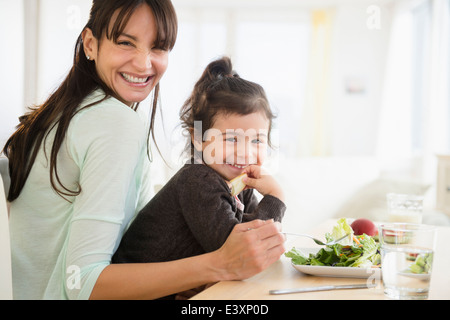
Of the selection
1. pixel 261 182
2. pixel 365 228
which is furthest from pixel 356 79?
pixel 261 182

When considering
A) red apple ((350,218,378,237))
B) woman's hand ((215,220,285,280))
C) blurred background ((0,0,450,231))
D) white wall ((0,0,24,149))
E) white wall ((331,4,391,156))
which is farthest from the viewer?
white wall ((331,4,391,156))

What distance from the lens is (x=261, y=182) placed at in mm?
1240

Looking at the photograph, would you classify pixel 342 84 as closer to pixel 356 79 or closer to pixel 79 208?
pixel 356 79

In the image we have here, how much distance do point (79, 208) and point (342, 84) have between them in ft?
24.0

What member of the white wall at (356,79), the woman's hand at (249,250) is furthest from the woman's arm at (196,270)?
the white wall at (356,79)

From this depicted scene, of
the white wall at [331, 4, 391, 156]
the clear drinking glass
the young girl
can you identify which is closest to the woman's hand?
the young girl

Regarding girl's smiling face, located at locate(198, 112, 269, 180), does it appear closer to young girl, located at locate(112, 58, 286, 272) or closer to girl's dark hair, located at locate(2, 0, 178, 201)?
young girl, located at locate(112, 58, 286, 272)

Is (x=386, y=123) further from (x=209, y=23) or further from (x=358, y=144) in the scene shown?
(x=209, y=23)

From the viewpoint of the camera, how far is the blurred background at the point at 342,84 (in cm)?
347

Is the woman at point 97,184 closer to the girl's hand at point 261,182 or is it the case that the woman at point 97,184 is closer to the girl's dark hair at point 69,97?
the girl's dark hair at point 69,97

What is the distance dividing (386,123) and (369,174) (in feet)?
11.9

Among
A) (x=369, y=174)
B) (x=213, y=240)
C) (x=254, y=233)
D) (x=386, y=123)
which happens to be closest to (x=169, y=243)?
(x=213, y=240)

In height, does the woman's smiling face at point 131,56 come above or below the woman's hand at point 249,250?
above

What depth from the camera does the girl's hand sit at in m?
1.24
